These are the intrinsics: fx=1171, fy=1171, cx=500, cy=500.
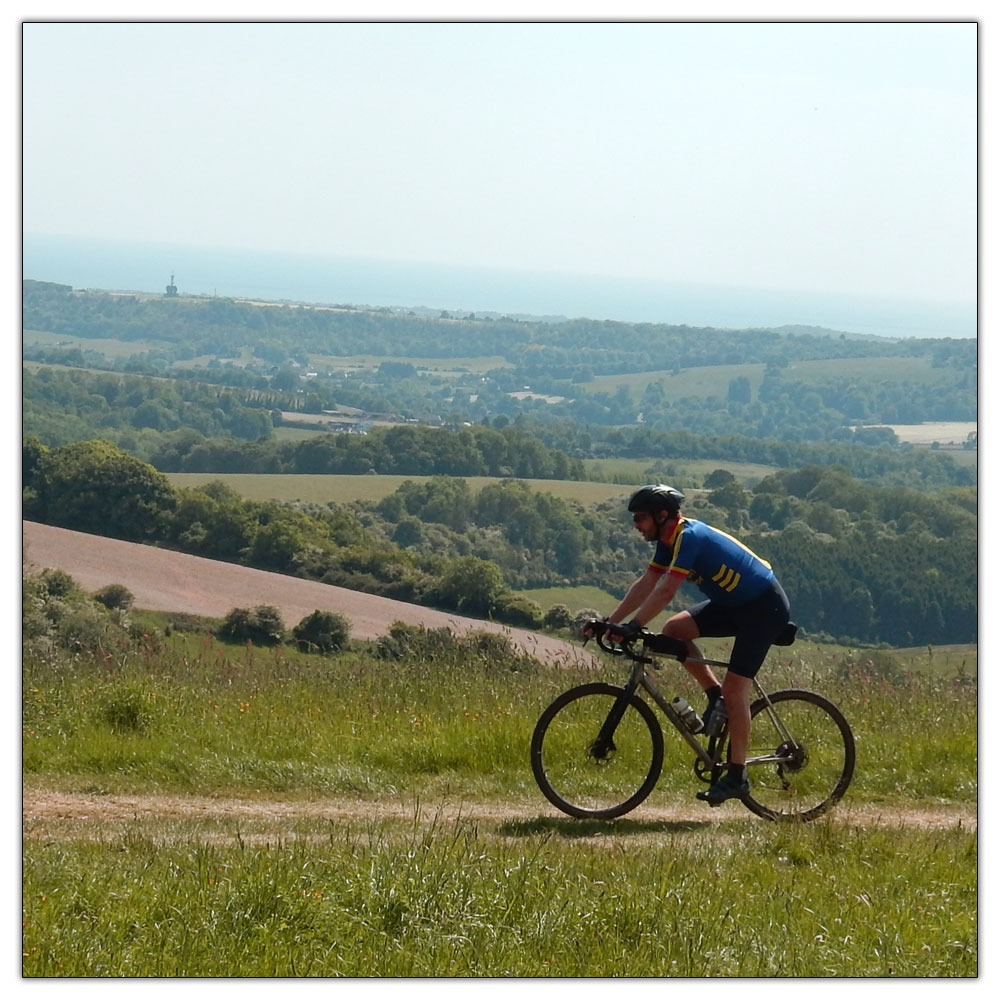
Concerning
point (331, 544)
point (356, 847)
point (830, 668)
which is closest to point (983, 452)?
point (356, 847)

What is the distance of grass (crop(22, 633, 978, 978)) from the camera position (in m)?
4.75

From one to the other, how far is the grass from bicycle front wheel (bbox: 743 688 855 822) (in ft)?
0.77

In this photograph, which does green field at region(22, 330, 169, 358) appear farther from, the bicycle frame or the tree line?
the bicycle frame

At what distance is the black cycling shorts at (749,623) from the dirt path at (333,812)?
116 cm

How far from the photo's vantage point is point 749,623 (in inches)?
270

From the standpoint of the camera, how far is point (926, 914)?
5352 millimetres

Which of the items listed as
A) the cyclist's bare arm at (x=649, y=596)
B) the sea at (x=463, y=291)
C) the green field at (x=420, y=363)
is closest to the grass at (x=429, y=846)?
the cyclist's bare arm at (x=649, y=596)

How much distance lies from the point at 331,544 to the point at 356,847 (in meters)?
37.7

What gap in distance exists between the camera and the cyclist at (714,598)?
6.64m

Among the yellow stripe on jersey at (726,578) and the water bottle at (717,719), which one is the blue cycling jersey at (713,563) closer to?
the yellow stripe on jersey at (726,578)

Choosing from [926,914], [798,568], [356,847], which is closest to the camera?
[926,914]

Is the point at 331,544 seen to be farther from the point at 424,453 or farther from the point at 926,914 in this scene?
the point at 926,914

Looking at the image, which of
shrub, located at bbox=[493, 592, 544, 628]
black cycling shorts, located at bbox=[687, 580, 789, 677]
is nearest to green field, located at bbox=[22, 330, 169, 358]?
shrub, located at bbox=[493, 592, 544, 628]

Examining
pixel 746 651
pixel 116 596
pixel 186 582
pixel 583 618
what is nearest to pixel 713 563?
pixel 746 651
